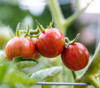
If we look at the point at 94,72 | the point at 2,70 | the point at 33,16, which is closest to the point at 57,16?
the point at 94,72

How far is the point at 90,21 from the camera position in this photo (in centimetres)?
311

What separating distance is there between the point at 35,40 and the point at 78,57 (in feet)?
0.24

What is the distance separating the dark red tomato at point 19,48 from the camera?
278 millimetres

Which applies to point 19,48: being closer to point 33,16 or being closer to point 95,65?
point 95,65

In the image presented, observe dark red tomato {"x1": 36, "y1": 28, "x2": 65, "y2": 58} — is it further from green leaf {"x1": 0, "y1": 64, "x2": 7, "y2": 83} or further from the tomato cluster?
green leaf {"x1": 0, "y1": 64, "x2": 7, "y2": 83}

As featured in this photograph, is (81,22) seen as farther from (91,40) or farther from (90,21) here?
(91,40)

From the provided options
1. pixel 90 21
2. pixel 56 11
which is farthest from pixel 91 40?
pixel 56 11

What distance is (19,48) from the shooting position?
0.28 m

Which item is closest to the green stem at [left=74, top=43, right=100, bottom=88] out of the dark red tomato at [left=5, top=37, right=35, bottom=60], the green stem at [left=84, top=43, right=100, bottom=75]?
the green stem at [left=84, top=43, right=100, bottom=75]

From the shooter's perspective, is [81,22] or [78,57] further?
[81,22]

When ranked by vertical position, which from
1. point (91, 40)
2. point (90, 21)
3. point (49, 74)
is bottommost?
point (91, 40)

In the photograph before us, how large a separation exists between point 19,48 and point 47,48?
4 cm

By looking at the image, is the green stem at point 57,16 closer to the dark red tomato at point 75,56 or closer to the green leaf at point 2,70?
the dark red tomato at point 75,56

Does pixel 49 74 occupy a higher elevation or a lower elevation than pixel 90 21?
higher
